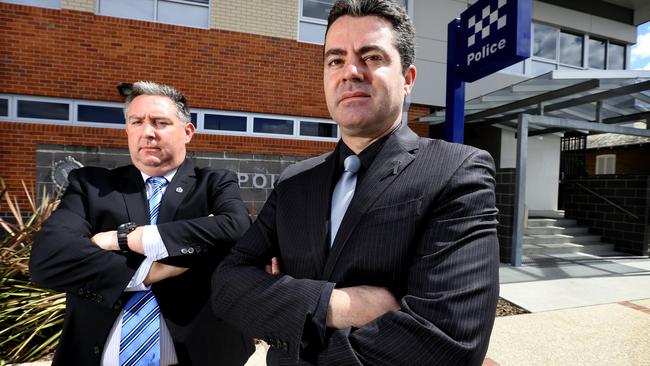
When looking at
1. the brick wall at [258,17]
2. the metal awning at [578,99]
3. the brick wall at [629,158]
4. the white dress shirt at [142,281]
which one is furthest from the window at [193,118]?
the brick wall at [629,158]

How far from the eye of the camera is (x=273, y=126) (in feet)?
24.8

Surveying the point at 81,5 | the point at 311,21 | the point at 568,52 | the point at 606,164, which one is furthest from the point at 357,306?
the point at 606,164

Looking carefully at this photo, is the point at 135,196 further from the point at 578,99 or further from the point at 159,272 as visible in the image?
the point at 578,99

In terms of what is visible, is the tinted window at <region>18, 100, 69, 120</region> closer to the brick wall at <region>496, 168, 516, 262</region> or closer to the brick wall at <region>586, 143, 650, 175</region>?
the brick wall at <region>496, 168, 516, 262</region>

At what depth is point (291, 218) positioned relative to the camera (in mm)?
1365

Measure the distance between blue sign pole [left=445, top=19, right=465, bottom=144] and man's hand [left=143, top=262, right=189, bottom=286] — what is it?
3.20m

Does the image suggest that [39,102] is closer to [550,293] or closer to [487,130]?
[550,293]

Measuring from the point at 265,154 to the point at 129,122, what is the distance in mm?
5546

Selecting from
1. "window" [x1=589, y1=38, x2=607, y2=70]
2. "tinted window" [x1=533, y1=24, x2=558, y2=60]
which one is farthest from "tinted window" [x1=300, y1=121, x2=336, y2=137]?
"window" [x1=589, y1=38, x2=607, y2=70]

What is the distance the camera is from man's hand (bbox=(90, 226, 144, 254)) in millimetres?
1618

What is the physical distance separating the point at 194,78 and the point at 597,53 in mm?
11561

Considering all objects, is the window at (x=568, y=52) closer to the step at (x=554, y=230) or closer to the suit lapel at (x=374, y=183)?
the step at (x=554, y=230)

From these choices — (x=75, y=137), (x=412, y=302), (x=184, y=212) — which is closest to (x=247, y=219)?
(x=184, y=212)

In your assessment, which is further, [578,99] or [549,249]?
[549,249]
